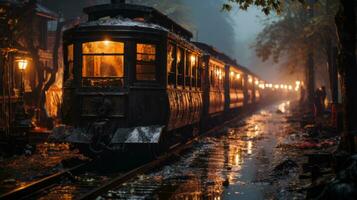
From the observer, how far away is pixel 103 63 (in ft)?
40.5

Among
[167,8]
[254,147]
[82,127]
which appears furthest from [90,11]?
[167,8]

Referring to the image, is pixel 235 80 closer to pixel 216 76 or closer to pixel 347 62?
pixel 216 76

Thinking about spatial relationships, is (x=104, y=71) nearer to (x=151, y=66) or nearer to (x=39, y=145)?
(x=151, y=66)

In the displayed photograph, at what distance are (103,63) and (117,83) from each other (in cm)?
64

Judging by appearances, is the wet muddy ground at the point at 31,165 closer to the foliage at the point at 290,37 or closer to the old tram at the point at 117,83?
the old tram at the point at 117,83

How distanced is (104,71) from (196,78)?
18.3ft

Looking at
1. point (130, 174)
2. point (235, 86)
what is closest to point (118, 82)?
point (130, 174)

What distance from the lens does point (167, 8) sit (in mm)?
51875

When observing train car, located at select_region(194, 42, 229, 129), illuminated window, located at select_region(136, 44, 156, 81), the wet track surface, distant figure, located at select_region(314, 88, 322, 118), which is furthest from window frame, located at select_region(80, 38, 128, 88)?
distant figure, located at select_region(314, 88, 322, 118)

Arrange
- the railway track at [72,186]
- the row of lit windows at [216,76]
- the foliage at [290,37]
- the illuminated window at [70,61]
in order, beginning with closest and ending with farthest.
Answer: the railway track at [72,186] → the illuminated window at [70,61] → the row of lit windows at [216,76] → the foliage at [290,37]

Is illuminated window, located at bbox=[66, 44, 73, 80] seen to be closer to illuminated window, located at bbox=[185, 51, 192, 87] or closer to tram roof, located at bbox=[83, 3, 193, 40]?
tram roof, located at bbox=[83, 3, 193, 40]

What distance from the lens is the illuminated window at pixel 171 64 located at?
42.8ft

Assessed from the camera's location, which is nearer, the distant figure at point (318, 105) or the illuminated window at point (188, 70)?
the illuminated window at point (188, 70)

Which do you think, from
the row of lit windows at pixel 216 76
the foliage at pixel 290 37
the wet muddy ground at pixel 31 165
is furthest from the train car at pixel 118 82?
the foliage at pixel 290 37
